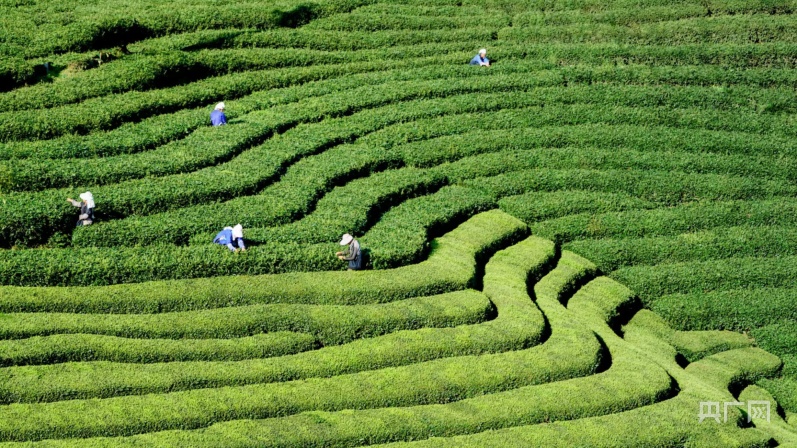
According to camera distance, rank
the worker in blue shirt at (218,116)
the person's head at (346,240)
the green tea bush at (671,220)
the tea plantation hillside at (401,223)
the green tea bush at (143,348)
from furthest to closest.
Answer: the green tea bush at (671,220) → the worker in blue shirt at (218,116) → the person's head at (346,240) → the tea plantation hillside at (401,223) → the green tea bush at (143,348)

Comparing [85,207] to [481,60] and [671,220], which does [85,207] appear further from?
[671,220]

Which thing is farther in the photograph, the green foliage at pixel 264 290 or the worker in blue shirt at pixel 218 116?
the worker in blue shirt at pixel 218 116

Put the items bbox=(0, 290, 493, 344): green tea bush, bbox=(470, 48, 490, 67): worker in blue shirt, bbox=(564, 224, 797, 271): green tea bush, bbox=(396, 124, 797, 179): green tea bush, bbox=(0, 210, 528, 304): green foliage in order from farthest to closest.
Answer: bbox=(470, 48, 490, 67): worker in blue shirt, bbox=(396, 124, 797, 179): green tea bush, bbox=(564, 224, 797, 271): green tea bush, bbox=(0, 210, 528, 304): green foliage, bbox=(0, 290, 493, 344): green tea bush

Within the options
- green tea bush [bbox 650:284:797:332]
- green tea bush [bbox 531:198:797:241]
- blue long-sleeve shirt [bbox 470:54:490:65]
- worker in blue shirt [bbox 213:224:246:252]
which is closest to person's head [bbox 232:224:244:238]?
worker in blue shirt [bbox 213:224:246:252]

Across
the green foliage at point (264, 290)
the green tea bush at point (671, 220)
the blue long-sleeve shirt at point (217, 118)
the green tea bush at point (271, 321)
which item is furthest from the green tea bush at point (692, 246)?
the blue long-sleeve shirt at point (217, 118)

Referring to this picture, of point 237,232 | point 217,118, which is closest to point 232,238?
point 237,232

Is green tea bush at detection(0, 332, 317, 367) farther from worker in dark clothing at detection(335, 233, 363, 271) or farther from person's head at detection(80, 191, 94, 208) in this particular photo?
person's head at detection(80, 191, 94, 208)

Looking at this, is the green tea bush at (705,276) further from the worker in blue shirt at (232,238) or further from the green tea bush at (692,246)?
the worker in blue shirt at (232,238)

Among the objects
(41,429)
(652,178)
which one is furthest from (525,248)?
(41,429)

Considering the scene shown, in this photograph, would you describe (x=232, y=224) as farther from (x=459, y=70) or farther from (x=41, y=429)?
(x=459, y=70)
